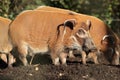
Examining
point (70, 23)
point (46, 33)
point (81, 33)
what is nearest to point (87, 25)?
point (81, 33)

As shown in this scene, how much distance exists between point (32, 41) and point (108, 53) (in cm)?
164

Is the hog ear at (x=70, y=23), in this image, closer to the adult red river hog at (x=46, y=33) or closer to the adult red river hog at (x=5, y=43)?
the adult red river hog at (x=46, y=33)

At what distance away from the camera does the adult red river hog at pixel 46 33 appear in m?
8.23

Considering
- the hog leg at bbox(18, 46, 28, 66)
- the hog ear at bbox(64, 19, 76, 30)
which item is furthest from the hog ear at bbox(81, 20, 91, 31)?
the hog leg at bbox(18, 46, 28, 66)

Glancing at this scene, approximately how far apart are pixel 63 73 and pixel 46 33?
1.39 m

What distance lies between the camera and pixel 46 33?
856cm

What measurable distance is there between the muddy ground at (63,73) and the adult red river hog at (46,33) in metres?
0.59

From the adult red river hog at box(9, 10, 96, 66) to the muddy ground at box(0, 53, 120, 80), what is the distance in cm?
59

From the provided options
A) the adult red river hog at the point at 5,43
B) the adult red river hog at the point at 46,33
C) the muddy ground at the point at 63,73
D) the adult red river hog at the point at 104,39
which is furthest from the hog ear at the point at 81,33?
the adult red river hog at the point at 5,43

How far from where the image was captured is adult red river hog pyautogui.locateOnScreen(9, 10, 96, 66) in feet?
27.0

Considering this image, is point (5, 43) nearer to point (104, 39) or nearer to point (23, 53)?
point (23, 53)

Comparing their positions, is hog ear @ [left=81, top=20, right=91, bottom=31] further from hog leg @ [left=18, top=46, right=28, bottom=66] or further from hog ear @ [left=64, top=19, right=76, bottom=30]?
hog leg @ [left=18, top=46, right=28, bottom=66]

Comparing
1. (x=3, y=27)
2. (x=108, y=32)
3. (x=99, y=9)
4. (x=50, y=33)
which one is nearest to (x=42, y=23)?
(x=50, y=33)

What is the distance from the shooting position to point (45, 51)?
862 centimetres
